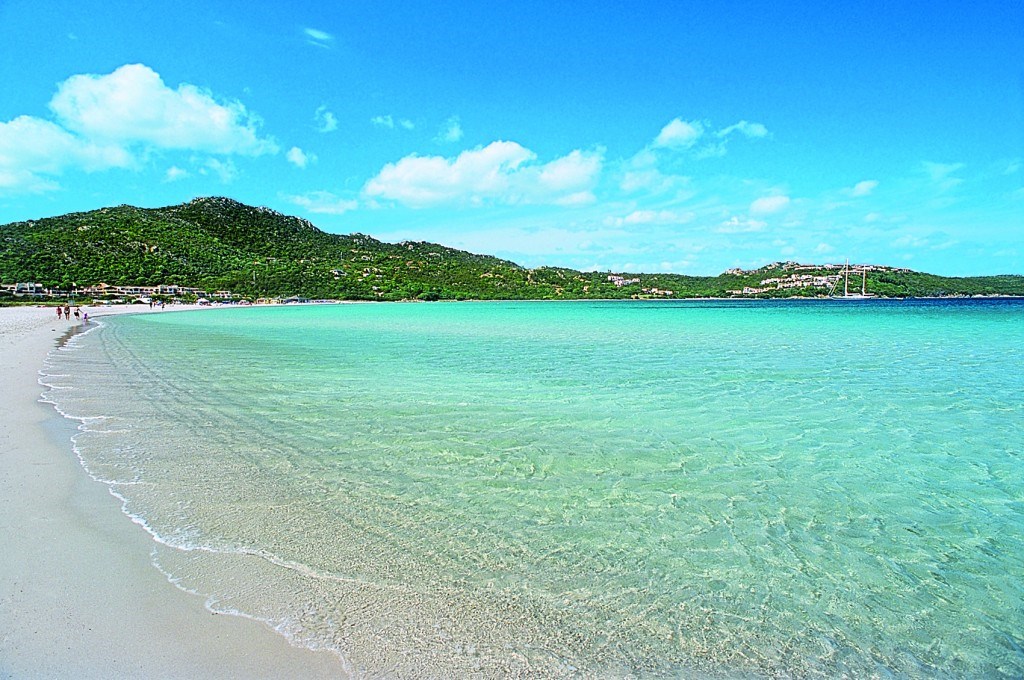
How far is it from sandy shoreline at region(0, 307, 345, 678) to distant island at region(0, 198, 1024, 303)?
3949 inches

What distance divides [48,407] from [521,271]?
529 feet

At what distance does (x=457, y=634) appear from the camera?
10.6ft

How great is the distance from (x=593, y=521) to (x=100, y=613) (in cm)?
343

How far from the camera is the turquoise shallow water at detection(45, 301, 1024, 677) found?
10.6 feet

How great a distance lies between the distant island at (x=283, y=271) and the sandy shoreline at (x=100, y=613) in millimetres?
100311

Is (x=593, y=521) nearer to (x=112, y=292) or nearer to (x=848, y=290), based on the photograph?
(x=112, y=292)

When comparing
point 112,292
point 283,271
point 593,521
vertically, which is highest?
point 283,271

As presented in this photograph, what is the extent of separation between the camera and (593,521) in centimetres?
496

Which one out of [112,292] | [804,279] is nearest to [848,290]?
[804,279]

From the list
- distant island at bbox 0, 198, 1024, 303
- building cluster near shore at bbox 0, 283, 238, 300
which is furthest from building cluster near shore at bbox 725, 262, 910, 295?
building cluster near shore at bbox 0, 283, 238, 300

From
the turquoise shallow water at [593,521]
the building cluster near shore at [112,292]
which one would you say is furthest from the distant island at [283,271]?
the turquoise shallow water at [593,521]

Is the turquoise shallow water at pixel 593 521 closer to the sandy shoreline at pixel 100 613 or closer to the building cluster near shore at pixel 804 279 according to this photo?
the sandy shoreline at pixel 100 613

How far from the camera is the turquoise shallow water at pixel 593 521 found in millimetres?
3230

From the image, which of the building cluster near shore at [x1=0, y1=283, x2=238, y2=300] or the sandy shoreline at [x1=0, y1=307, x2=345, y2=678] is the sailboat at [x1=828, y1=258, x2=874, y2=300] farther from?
the sandy shoreline at [x1=0, y1=307, x2=345, y2=678]
